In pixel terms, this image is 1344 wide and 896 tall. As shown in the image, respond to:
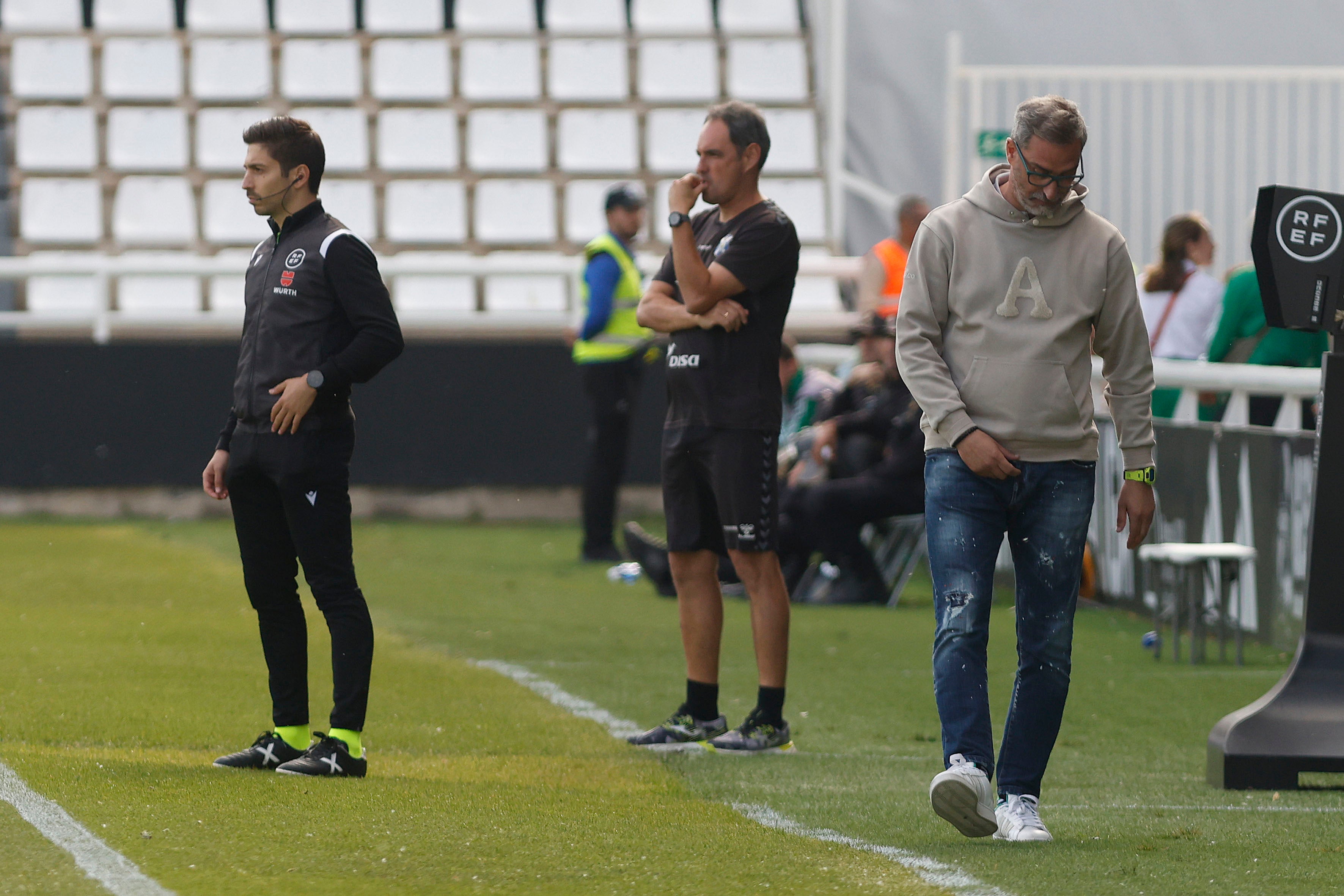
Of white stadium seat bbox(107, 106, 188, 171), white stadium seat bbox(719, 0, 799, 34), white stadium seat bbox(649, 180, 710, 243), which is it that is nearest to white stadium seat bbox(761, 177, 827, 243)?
white stadium seat bbox(649, 180, 710, 243)

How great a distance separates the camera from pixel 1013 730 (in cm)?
487

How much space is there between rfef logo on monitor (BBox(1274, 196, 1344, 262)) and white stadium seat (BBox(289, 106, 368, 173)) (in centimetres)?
1347

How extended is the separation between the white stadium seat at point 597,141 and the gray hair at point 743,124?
12306mm

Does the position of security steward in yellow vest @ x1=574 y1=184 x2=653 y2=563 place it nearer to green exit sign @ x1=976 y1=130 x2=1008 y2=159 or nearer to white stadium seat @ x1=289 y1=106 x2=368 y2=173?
green exit sign @ x1=976 y1=130 x2=1008 y2=159

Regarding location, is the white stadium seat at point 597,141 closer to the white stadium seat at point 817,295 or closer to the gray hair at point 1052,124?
the white stadium seat at point 817,295

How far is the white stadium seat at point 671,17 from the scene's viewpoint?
19312mm

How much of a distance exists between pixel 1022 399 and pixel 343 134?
47.6 ft

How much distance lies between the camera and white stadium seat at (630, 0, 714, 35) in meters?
19.3

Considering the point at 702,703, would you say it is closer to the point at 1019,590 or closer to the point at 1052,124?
the point at 1019,590

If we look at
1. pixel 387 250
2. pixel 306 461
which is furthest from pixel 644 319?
pixel 387 250

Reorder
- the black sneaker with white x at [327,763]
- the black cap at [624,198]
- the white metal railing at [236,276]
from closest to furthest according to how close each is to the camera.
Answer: the black sneaker with white x at [327,763]
the black cap at [624,198]
the white metal railing at [236,276]

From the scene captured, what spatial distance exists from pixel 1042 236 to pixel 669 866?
175cm

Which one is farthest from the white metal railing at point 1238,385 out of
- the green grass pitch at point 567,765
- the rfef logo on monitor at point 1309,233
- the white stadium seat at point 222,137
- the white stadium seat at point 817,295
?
the white stadium seat at point 222,137

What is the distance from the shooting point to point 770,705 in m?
6.30
